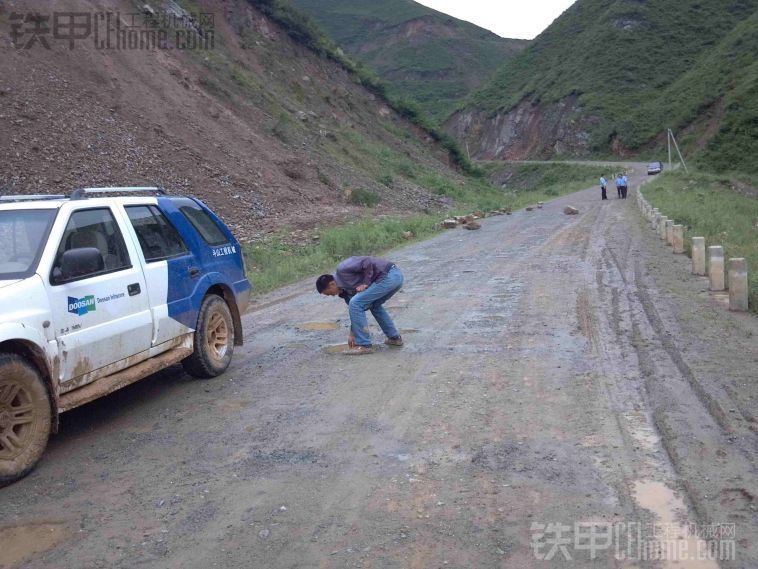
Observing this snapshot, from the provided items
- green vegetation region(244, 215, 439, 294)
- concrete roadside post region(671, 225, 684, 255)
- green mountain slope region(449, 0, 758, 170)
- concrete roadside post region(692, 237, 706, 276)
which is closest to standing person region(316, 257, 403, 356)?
green vegetation region(244, 215, 439, 294)

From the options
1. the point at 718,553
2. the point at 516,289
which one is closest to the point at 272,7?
the point at 516,289

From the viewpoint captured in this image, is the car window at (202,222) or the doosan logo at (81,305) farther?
the car window at (202,222)

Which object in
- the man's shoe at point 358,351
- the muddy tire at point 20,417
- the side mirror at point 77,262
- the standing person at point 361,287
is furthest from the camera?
the man's shoe at point 358,351

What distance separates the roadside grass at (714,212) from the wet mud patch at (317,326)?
18.3 ft

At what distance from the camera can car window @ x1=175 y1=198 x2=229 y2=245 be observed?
27.5ft

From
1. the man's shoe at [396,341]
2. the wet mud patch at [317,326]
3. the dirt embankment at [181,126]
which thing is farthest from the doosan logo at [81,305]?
the dirt embankment at [181,126]

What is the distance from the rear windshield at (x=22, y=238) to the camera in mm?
5953

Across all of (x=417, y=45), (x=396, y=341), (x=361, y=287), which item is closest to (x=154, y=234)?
(x=361, y=287)

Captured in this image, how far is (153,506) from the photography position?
5.00 meters

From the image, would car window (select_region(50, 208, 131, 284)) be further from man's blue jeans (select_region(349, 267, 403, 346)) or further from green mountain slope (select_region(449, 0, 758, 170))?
green mountain slope (select_region(449, 0, 758, 170))

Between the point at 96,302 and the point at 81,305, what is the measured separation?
0.63 feet

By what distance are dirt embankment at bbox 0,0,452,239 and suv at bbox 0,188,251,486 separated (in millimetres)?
12977

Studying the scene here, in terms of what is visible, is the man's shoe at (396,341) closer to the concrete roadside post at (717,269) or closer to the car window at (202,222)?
the car window at (202,222)

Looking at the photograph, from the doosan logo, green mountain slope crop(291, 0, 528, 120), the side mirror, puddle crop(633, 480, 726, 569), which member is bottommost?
puddle crop(633, 480, 726, 569)
